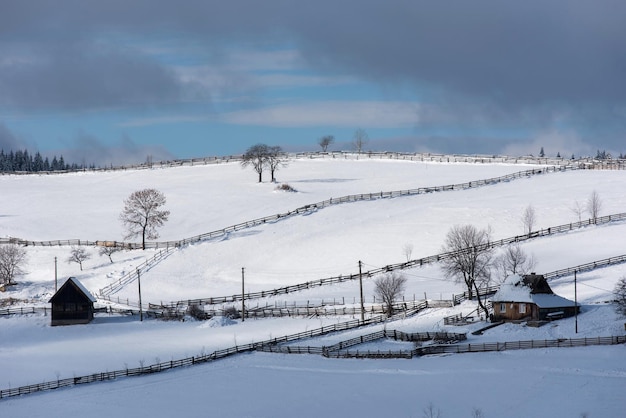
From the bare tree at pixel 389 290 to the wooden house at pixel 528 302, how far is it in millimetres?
8471

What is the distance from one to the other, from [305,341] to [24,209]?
7500 centimetres

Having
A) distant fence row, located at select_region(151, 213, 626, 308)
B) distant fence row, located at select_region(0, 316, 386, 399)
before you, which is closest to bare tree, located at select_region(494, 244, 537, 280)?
distant fence row, located at select_region(151, 213, 626, 308)

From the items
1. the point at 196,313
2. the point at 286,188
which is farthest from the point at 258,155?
the point at 196,313

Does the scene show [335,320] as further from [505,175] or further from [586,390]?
[505,175]

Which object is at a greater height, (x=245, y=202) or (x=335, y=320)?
(x=245, y=202)

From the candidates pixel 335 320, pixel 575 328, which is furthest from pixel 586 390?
pixel 335 320

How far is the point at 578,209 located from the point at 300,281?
3393cm

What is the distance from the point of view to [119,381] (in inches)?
2074

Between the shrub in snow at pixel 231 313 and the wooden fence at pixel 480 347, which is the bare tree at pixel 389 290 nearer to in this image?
the shrub in snow at pixel 231 313

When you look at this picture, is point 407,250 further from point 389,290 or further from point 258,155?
point 258,155

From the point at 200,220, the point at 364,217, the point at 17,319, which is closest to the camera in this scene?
the point at 17,319

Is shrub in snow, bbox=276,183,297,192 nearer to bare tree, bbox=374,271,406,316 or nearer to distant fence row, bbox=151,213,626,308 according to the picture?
distant fence row, bbox=151,213,626,308

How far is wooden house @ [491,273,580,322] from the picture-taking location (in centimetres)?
6303

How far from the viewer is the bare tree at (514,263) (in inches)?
3066
